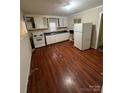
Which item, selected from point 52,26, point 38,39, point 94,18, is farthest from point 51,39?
point 94,18

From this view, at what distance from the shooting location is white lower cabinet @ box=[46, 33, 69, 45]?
5.97m

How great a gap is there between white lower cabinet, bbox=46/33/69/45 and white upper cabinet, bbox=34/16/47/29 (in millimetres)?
872

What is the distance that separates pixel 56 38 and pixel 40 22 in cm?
167

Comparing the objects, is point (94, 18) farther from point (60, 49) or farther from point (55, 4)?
point (60, 49)

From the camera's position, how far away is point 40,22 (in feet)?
18.4

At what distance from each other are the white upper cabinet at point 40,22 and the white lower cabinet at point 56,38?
872mm

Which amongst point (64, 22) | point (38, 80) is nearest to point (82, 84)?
point (38, 80)

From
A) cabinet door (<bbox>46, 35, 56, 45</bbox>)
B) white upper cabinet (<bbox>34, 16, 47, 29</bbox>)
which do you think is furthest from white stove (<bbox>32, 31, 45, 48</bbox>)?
white upper cabinet (<bbox>34, 16, 47, 29</bbox>)

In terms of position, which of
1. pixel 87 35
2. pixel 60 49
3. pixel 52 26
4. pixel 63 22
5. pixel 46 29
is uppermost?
pixel 63 22

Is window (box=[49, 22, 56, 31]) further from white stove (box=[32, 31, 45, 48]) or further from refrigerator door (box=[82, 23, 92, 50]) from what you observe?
refrigerator door (box=[82, 23, 92, 50])
